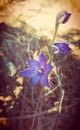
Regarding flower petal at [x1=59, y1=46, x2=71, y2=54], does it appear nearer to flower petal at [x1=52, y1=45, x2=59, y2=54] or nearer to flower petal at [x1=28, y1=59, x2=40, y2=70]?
flower petal at [x1=52, y1=45, x2=59, y2=54]

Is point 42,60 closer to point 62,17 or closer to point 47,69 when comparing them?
point 47,69

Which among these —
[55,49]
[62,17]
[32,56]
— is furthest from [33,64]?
[62,17]

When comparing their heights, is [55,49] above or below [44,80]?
above

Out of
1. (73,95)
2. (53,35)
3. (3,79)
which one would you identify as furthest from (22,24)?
(73,95)

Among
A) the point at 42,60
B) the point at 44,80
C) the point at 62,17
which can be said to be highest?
the point at 62,17

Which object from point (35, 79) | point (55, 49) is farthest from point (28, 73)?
point (55, 49)

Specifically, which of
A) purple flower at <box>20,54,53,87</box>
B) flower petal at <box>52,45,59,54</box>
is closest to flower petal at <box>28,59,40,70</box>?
purple flower at <box>20,54,53,87</box>

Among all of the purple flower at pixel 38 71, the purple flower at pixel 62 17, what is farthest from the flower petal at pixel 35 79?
the purple flower at pixel 62 17
